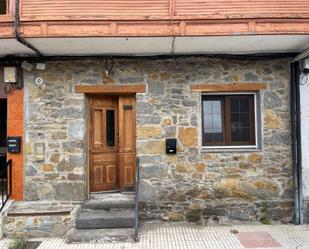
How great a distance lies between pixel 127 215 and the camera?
6570 millimetres

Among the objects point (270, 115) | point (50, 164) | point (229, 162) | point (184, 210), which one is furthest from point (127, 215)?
point (270, 115)

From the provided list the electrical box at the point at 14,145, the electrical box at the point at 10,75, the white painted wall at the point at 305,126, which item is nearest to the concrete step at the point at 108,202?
the electrical box at the point at 14,145

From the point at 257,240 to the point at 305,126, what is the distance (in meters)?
2.58

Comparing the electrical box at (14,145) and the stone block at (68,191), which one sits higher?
the electrical box at (14,145)

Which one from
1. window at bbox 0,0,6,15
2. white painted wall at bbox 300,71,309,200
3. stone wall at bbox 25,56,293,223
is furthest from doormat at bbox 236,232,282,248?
window at bbox 0,0,6,15

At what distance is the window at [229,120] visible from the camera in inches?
290

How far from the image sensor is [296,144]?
701 cm

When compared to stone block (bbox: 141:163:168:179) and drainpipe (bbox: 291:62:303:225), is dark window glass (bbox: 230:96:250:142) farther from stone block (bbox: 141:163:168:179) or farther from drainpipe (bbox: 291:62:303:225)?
stone block (bbox: 141:163:168:179)

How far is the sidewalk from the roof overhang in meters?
3.47

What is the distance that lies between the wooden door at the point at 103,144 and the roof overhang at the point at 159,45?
1160mm

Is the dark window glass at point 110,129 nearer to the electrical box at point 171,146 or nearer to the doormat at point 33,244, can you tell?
the electrical box at point 171,146

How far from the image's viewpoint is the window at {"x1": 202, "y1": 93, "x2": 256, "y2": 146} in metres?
7.36

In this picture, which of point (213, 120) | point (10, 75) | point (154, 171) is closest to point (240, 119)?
point (213, 120)

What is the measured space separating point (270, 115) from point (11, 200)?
550 cm
